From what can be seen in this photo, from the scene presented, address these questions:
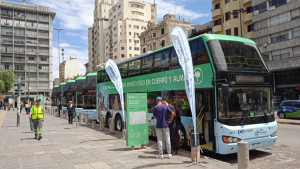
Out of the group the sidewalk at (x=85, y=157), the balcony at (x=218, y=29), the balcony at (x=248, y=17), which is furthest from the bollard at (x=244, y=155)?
the balcony at (x=218, y=29)

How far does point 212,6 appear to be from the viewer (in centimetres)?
4453

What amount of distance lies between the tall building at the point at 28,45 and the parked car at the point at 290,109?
244ft

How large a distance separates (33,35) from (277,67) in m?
75.4

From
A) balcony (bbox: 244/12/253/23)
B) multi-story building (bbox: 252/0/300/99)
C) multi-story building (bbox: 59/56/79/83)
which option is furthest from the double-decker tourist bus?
multi-story building (bbox: 59/56/79/83)

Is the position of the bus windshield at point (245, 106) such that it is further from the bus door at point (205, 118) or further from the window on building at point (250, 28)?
the window on building at point (250, 28)

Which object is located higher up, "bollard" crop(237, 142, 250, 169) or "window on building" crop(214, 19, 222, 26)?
"window on building" crop(214, 19, 222, 26)

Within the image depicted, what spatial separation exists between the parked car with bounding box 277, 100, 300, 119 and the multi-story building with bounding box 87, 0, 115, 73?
83.7m

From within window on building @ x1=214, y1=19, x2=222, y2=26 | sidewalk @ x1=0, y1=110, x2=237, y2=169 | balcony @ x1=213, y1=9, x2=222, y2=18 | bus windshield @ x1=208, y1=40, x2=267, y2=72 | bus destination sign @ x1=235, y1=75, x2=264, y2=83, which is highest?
balcony @ x1=213, y1=9, x2=222, y2=18

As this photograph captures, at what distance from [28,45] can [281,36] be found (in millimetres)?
75248

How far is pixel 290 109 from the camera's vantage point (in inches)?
846

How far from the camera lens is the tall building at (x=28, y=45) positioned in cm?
8056

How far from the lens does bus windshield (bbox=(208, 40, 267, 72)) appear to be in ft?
26.3

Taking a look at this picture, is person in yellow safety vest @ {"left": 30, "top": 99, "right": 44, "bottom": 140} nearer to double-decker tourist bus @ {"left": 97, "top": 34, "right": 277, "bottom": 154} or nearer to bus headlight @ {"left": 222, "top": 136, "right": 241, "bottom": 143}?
double-decker tourist bus @ {"left": 97, "top": 34, "right": 277, "bottom": 154}

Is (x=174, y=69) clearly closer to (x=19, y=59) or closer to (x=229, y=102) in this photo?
(x=229, y=102)
